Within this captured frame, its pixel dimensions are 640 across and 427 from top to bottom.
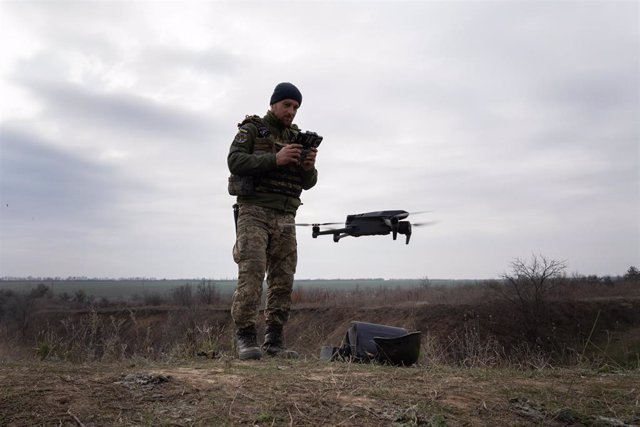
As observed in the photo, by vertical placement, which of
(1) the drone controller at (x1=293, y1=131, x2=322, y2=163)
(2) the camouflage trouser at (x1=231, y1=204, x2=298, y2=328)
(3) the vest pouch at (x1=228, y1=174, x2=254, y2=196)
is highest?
(1) the drone controller at (x1=293, y1=131, x2=322, y2=163)

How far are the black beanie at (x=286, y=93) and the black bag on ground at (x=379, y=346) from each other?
2.15 metres

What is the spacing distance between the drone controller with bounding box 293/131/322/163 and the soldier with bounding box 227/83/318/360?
5 cm

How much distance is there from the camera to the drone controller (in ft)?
15.1

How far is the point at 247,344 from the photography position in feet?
14.8

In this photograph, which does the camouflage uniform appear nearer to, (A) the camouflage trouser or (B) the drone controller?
(A) the camouflage trouser

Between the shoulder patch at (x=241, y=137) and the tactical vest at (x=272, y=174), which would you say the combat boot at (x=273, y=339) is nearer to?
the tactical vest at (x=272, y=174)

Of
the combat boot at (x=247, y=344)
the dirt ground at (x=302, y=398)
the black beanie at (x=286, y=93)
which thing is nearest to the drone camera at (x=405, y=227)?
the dirt ground at (x=302, y=398)

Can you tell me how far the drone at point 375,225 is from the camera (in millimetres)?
3869

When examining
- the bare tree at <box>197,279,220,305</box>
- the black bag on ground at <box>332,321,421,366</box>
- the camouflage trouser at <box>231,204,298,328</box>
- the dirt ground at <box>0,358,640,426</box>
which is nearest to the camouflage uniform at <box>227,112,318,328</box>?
the camouflage trouser at <box>231,204,298,328</box>

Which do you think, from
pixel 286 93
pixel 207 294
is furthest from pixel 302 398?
pixel 207 294

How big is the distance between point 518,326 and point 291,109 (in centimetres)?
1990

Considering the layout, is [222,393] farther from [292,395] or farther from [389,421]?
[389,421]

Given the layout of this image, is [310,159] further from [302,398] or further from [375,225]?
[302,398]

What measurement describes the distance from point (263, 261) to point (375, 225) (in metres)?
1.14
